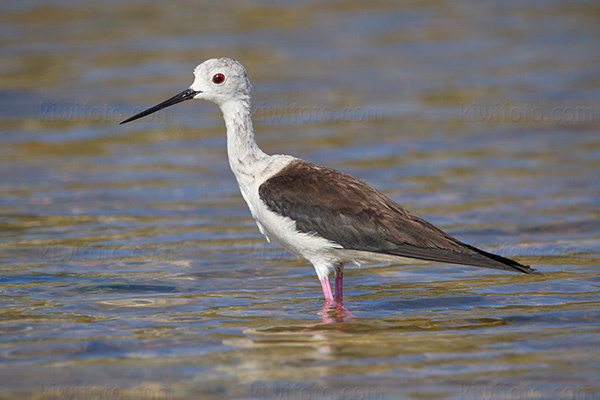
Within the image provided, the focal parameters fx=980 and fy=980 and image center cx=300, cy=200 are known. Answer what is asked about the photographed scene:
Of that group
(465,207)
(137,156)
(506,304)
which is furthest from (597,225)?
(137,156)

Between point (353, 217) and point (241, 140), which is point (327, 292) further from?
point (241, 140)

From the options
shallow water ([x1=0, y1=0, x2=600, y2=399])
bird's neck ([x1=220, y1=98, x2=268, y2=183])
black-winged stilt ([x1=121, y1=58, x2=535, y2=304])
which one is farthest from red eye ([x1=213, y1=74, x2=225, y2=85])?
shallow water ([x1=0, y1=0, x2=600, y2=399])

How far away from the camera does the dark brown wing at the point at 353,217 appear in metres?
8.12

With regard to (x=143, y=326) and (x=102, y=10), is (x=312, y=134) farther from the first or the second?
(x=102, y=10)

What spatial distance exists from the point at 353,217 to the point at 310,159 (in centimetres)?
609

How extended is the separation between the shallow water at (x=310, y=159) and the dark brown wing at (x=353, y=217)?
594 millimetres

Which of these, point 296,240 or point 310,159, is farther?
point 310,159

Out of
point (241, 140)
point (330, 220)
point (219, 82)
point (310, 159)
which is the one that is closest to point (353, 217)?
point (330, 220)

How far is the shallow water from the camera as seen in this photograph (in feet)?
23.4

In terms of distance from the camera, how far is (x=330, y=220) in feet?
27.4

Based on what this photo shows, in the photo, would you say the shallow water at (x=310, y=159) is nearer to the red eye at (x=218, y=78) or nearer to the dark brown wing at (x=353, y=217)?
the dark brown wing at (x=353, y=217)

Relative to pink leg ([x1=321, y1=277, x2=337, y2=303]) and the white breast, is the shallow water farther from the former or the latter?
the white breast

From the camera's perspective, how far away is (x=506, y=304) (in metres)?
8.55

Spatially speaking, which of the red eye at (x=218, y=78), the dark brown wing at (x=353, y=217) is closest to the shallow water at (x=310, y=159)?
the dark brown wing at (x=353, y=217)
